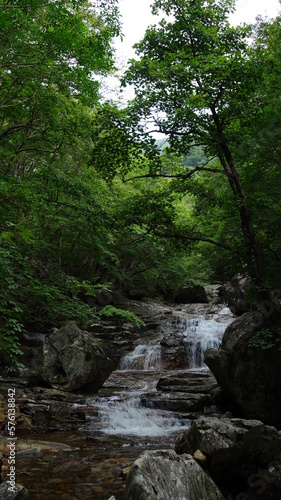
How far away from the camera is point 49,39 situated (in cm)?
774

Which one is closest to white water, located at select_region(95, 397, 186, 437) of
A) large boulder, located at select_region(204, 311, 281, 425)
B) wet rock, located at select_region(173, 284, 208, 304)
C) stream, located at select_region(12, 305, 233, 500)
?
stream, located at select_region(12, 305, 233, 500)

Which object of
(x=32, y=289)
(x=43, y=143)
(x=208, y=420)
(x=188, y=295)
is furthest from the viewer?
(x=188, y=295)

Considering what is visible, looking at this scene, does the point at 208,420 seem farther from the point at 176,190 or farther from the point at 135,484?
the point at 176,190

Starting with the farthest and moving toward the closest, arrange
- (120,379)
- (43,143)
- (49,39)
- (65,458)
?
(120,379) < (43,143) < (49,39) < (65,458)

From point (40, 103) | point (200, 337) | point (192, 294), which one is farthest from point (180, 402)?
point (192, 294)

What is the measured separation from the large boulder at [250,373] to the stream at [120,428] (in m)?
1.43

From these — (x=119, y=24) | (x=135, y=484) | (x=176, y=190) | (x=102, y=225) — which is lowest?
(x=135, y=484)

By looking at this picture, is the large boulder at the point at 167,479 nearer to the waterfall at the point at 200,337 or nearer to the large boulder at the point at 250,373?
the large boulder at the point at 250,373

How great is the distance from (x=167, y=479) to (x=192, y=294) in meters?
25.3

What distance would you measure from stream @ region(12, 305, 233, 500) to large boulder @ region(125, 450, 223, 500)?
1280 millimetres

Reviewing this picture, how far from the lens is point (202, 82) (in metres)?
7.79

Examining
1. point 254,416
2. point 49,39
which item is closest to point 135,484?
point 254,416

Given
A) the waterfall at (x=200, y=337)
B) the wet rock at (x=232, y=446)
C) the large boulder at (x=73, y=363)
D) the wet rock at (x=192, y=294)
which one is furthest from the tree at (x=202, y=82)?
the wet rock at (x=192, y=294)

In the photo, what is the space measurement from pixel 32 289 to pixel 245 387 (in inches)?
259
